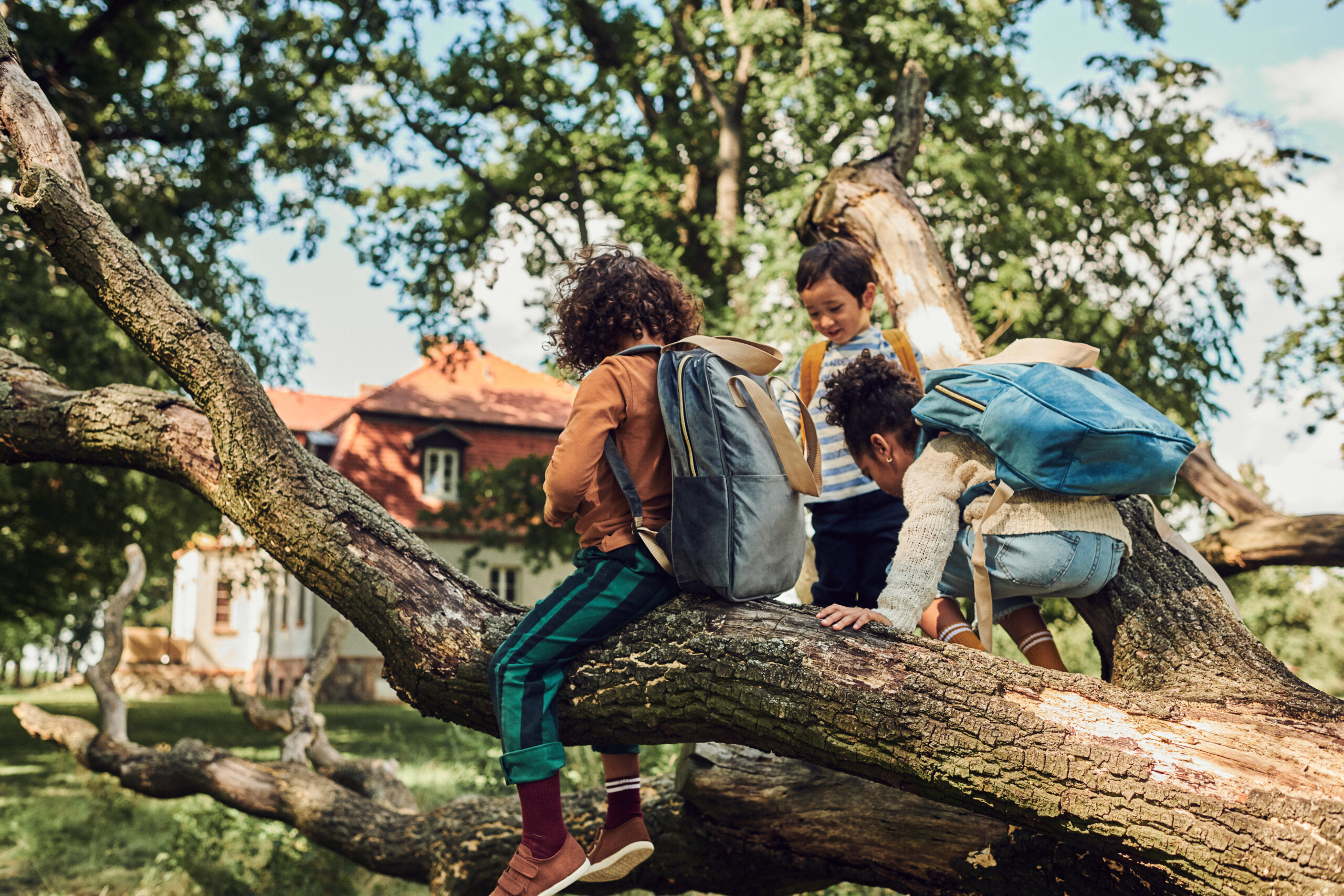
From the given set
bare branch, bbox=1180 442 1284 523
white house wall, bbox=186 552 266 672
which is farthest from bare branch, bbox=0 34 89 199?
white house wall, bbox=186 552 266 672

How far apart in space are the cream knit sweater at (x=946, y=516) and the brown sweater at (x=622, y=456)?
26.8 inches

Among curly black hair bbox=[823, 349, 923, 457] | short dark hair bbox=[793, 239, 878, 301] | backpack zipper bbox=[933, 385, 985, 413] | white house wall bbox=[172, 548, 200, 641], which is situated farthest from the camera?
white house wall bbox=[172, 548, 200, 641]

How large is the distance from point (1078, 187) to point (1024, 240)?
1.94 m

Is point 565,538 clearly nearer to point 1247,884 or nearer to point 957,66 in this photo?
point 957,66

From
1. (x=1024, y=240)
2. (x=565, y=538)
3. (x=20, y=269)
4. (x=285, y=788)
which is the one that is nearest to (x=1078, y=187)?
(x=1024, y=240)

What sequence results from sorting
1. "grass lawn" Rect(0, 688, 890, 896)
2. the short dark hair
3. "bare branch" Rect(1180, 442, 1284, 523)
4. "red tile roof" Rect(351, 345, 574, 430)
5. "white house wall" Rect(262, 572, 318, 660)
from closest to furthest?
the short dark hair < "bare branch" Rect(1180, 442, 1284, 523) < "grass lawn" Rect(0, 688, 890, 896) < "red tile roof" Rect(351, 345, 574, 430) < "white house wall" Rect(262, 572, 318, 660)

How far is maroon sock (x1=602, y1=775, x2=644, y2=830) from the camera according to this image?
2955 millimetres

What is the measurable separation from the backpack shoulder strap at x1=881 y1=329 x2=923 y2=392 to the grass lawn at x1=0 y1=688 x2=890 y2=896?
297 centimetres

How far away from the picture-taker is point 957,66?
12320 mm

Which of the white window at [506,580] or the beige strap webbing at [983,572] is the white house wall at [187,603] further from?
the beige strap webbing at [983,572]

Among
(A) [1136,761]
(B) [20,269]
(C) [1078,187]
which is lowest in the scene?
(A) [1136,761]

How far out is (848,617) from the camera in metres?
2.55

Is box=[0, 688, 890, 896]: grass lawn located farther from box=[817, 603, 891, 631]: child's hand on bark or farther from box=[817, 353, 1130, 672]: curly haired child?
box=[817, 603, 891, 631]: child's hand on bark

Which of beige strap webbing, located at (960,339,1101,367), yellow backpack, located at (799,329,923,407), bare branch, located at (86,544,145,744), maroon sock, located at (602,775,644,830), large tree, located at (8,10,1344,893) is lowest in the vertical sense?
bare branch, located at (86,544,145,744)
